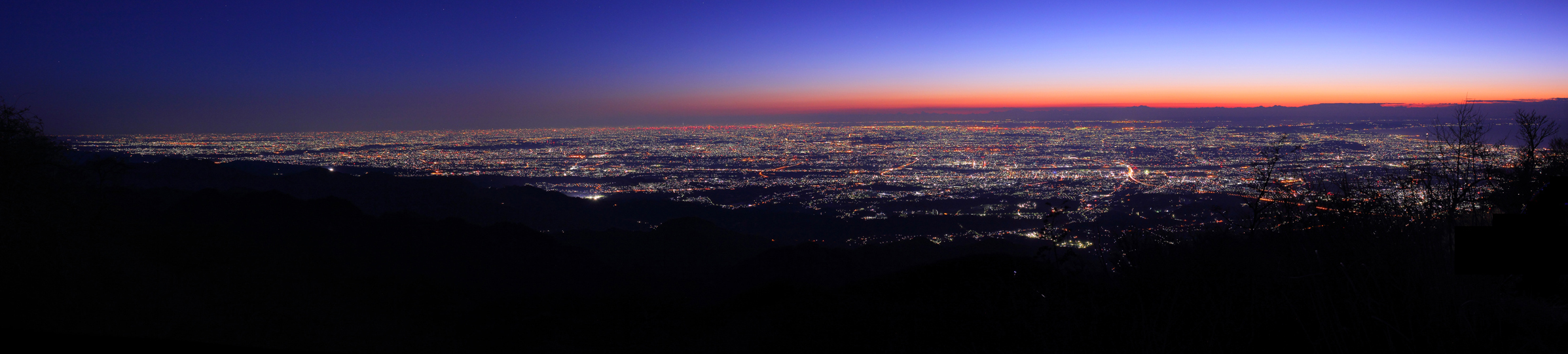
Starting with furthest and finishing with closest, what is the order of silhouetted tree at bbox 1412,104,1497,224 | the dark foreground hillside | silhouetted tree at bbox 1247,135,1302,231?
silhouetted tree at bbox 1412,104,1497,224, silhouetted tree at bbox 1247,135,1302,231, the dark foreground hillside

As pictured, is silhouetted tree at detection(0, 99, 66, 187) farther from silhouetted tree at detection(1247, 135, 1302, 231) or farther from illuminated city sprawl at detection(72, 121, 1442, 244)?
silhouetted tree at detection(1247, 135, 1302, 231)

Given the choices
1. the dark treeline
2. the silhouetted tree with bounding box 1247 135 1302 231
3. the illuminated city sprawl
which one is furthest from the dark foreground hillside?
the illuminated city sprawl

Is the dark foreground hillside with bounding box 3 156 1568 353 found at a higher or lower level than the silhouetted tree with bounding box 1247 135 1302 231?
lower

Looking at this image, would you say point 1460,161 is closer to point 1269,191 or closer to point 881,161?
point 1269,191

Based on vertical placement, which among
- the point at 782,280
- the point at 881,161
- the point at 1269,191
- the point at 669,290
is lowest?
the point at 669,290

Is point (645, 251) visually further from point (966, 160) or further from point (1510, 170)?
point (966, 160)

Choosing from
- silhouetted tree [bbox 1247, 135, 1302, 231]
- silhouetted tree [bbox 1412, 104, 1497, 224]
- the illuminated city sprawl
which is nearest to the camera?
silhouetted tree [bbox 1247, 135, 1302, 231]

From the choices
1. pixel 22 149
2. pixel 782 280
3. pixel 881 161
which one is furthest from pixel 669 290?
pixel 881 161

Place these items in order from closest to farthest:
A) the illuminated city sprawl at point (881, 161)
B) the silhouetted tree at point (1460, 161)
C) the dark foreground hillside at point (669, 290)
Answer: the dark foreground hillside at point (669, 290), the silhouetted tree at point (1460, 161), the illuminated city sprawl at point (881, 161)

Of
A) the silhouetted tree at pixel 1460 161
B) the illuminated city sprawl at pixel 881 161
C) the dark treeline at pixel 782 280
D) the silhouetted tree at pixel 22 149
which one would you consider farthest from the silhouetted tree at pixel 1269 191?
the silhouetted tree at pixel 22 149

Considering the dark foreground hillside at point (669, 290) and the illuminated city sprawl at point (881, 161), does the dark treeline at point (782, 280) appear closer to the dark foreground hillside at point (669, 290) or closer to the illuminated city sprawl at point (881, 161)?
the dark foreground hillside at point (669, 290)
